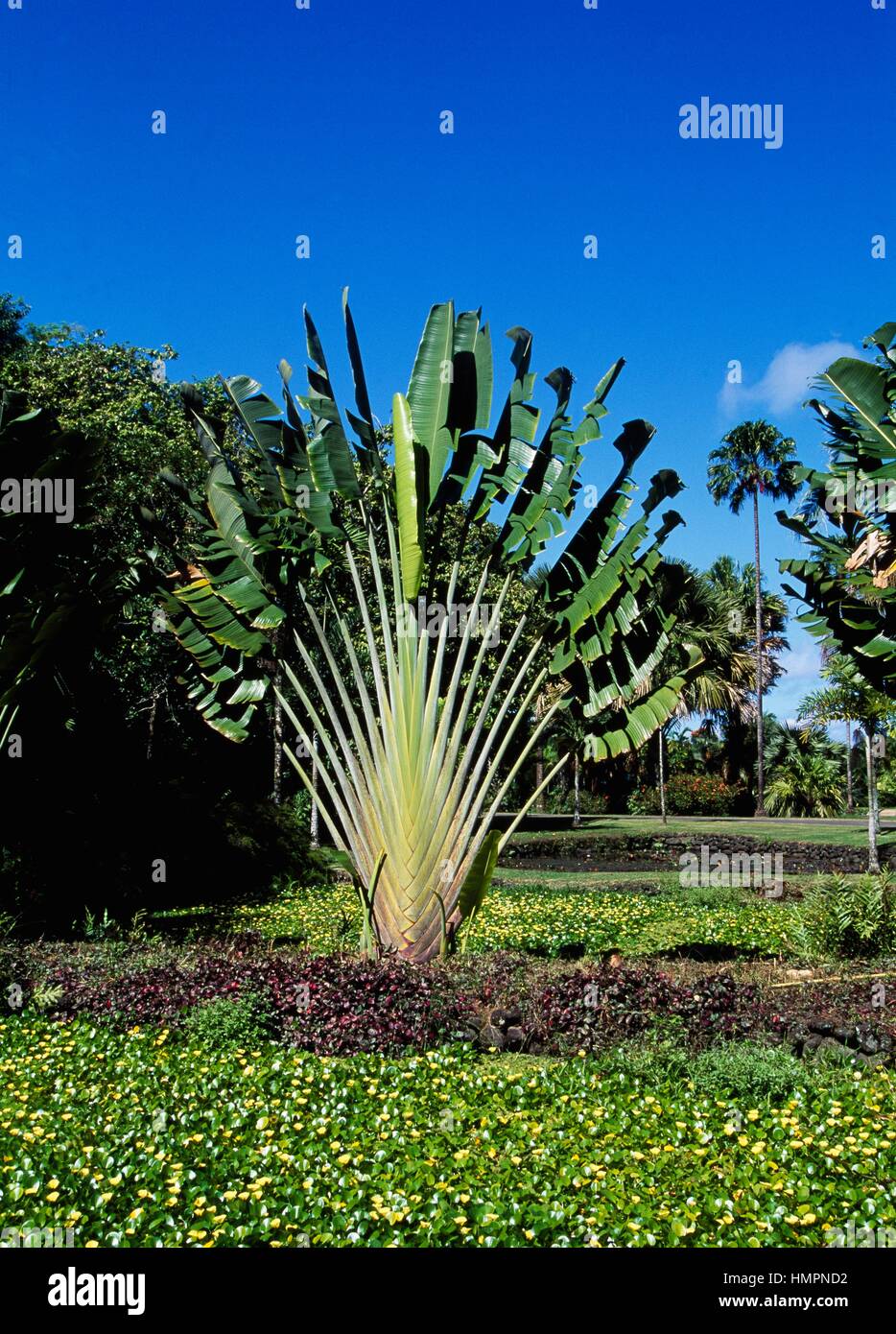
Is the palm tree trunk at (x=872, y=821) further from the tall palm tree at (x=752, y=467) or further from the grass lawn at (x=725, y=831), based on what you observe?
the tall palm tree at (x=752, y=467)

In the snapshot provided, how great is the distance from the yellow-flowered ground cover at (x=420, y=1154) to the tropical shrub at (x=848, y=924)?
3.76 m

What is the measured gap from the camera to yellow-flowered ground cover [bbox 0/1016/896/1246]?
4332 millimetres

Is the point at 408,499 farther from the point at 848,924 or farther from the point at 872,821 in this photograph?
the point at 872,821

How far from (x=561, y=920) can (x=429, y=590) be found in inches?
200

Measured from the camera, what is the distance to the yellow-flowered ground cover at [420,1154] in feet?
14.2

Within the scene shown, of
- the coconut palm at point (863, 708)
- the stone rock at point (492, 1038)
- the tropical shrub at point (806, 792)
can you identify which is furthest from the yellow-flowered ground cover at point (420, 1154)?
the tropical shrub at point (806, 792)

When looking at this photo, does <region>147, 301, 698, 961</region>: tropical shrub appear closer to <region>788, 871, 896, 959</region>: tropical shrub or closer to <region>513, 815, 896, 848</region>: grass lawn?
<region>788, 871, 896, 959</region>: tropical shrub

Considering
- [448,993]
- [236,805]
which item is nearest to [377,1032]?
[448,993]

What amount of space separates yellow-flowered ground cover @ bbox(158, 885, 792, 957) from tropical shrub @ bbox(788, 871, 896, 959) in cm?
48

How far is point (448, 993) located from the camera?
8125 mm

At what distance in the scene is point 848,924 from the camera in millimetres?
10258

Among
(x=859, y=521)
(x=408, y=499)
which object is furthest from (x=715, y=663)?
(x=408, y=499)

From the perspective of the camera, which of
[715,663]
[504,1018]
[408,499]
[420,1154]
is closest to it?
[420,1154]
